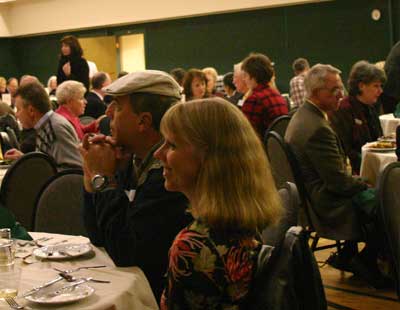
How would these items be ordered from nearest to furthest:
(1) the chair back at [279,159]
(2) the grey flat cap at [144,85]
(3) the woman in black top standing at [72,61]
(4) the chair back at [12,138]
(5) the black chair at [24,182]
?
(2) the grey flat cap at [144,85] < (5) the black chair at [24,182] < (1) the chair back at [279,159] < (4) the chair back at [12,138] < (3) the woman in black top standing at [72,61]

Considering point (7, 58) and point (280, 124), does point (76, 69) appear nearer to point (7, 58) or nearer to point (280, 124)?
point (280, 124)

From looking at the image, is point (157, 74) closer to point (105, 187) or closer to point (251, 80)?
point (105, 187)

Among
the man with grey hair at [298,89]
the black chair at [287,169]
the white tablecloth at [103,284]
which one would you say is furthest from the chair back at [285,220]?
the man with grey hair at [298,89]

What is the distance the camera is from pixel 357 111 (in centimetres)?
518

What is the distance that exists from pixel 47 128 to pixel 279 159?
173 cm

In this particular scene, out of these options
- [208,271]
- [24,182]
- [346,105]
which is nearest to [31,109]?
[24,182]

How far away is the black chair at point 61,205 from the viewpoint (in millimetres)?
3244

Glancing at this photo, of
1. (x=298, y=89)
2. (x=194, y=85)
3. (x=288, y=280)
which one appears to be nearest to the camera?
(x=288, y=280)

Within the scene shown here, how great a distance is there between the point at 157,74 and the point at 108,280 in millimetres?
831

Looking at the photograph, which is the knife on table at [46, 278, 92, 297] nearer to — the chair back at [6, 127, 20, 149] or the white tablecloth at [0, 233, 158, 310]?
the white tablecloth at [0, 233, 158, 310]

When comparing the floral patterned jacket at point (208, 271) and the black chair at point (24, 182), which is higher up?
the floral patterned jacket at point (208, 271)

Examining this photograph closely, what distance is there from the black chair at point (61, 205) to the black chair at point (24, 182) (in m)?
0.65

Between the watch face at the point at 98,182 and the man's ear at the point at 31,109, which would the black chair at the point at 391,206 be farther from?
the man's ear at the point at 31,109

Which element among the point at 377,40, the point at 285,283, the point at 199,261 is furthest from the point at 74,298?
the point at 377,40
